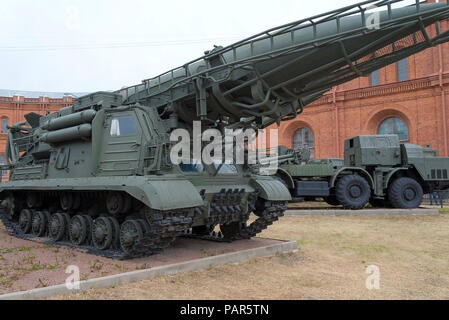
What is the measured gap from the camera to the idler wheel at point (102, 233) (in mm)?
7070

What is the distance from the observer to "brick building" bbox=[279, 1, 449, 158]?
26.2 m

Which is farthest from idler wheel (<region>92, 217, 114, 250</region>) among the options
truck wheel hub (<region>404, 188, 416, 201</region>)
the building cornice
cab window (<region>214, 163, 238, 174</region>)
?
the building cornice

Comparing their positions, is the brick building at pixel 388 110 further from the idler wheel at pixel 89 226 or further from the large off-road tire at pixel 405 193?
the idler wheel at pixel 89 226

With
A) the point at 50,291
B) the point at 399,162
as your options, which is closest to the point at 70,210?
the point at 50,291

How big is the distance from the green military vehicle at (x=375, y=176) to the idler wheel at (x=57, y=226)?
Result: 8920 mm

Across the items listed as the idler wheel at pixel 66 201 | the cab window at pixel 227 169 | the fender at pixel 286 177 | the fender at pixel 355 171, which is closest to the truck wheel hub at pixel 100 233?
the idler wheel at pixel 66 201

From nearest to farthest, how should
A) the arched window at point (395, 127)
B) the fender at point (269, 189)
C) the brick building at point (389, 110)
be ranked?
the fender at point (269, 189) < the brick building at point (389, 110) < the arched window at point (395, 127)

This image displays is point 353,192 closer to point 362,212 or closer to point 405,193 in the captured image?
point 362,212

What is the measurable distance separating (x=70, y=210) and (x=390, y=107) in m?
25.2

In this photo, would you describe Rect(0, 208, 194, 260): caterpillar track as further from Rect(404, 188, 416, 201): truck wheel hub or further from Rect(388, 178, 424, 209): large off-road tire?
Rect(404, 188, 416, 201): truck wheel hub

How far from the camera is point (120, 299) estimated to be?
4715 mm

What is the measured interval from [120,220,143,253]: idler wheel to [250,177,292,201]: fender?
2590mm

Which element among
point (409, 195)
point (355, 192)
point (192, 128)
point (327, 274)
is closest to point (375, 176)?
point (355, 192)

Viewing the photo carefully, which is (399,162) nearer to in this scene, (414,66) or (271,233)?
(271,233)
